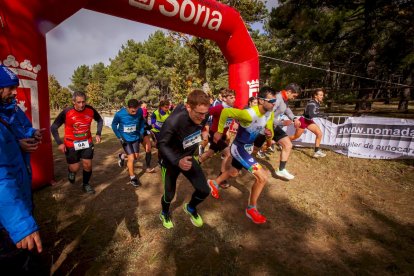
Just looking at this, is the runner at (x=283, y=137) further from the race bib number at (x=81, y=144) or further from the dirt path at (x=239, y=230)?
the race bib number at (x=81, y=144)

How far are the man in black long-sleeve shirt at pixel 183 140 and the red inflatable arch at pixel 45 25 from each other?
11.0ft

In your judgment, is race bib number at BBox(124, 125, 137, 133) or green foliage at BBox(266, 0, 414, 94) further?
green foliage at BBox(266, 0, 414, 94)

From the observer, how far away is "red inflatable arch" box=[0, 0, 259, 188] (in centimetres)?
420

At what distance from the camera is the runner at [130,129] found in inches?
214

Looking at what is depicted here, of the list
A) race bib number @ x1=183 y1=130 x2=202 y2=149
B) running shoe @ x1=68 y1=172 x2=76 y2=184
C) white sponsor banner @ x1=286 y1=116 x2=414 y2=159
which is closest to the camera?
race bib number @ x1=183 y1=130 x2=202 y2=149

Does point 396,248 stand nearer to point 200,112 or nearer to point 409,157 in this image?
point 200,112

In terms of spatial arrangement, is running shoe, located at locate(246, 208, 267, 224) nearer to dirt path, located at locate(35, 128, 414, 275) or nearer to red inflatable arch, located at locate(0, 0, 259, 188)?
dirt path, located at locate(35, 128, 414, 275)

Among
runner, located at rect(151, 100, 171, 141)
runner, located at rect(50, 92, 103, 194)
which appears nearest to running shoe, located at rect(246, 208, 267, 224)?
runner, located at rect(50, 92, 103, 194)

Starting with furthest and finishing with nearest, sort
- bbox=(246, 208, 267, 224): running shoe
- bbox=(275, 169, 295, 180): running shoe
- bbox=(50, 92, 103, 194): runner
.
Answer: bbox=(275, 169, 295, 180): running shoe < bbox=(50, 92, 103, 194): runner < bbox=(246, 208, 267, 224): running shoe

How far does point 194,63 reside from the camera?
22734mm

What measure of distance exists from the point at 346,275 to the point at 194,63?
2209 centimetres

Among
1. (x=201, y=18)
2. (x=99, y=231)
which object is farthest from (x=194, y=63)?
(x=99, y=231)

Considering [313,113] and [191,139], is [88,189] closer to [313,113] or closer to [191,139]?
[191,139]

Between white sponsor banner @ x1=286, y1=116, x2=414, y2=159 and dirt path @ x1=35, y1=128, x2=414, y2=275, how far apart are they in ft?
3.52
